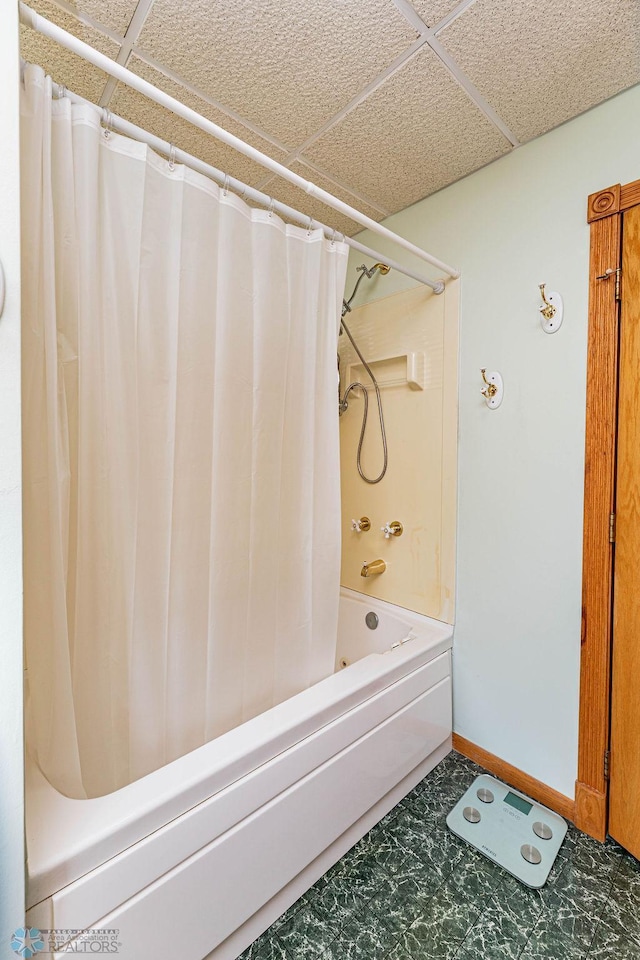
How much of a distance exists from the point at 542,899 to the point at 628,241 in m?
1.89

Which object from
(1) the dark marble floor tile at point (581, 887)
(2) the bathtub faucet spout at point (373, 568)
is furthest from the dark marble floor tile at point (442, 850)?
(2) the bathtub faucet spout at point (373, 568)

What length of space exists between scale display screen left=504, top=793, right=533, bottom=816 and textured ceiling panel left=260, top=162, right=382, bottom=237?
2.33 meters

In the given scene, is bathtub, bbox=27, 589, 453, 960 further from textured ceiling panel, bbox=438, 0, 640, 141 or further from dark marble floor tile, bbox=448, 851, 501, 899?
textured ceiling panel, bbox=438, 0, 640, 141

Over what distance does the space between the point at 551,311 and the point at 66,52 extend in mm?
1646

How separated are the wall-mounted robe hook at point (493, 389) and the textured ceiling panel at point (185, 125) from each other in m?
1.14

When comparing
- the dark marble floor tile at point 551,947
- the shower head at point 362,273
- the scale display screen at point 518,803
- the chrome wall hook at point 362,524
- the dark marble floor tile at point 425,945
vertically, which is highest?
the shower head at point 362,273

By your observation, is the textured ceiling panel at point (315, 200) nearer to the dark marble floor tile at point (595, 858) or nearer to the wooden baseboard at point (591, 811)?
the wooden baseboard at point (591, 811)

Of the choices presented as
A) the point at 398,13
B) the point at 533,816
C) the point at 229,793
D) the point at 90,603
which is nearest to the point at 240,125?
the point at 398,13

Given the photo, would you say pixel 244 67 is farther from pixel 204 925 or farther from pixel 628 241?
pixel 204 925

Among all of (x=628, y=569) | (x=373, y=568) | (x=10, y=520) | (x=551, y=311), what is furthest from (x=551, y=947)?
(x=551, y=311)

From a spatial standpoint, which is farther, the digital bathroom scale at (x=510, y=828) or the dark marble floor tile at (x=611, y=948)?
the digital bathroom scale at (x=510, y=828)

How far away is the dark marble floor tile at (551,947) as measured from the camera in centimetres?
101

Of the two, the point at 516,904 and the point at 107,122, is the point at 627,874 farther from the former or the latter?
the point at 107,122

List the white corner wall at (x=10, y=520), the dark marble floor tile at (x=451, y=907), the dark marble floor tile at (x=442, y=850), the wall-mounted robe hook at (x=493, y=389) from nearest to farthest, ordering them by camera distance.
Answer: the white corner wall at (x=10, y=520)
the dark marble floor tile at (x=451, y=907)
the dark marble floor tile at (x=442, y=850)
the wall-mounted robe hook at (x=493, y=389)
